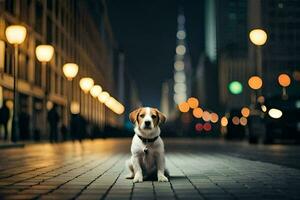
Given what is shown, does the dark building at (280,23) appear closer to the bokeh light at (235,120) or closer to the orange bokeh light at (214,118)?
the bokeh light at (235,120)

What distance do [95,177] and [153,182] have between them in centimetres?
139

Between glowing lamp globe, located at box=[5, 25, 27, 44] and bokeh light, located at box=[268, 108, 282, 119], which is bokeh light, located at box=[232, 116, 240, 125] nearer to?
bokeh light, located at box=[268, 108, 282, 119]

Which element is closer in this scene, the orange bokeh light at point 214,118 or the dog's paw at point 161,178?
the dog's paw at point 161,178

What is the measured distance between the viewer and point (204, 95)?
188000mm

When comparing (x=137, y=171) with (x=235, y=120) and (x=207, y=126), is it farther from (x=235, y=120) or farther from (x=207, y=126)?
(x=207, y=126)

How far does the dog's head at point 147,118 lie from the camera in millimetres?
7328

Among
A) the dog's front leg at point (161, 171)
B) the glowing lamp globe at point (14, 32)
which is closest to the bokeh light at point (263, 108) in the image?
the glowing lamp globe at point (14, 32)

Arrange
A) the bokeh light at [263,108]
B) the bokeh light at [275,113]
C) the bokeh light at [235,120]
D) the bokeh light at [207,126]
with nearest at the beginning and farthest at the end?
the bokeh light at [263,108]
the bokeh light at [275,113]
the bokeh light at [235,120]
the bokeh light at [207,126]

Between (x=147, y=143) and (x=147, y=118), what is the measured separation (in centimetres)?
36

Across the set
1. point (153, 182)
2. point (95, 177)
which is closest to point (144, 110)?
point (153, 182)

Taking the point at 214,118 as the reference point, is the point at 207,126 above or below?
below

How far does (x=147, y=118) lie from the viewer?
288 inches

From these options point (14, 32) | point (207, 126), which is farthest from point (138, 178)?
point (207, 126)

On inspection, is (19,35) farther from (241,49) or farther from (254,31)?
(241,49)
